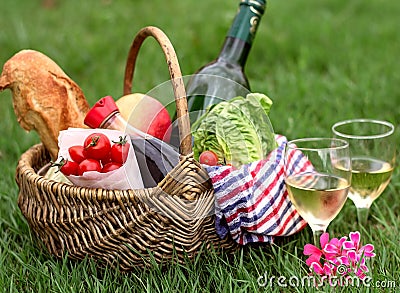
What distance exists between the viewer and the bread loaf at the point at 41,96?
81.4 inches

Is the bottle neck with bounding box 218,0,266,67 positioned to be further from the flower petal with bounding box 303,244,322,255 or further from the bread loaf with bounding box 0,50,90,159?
the flower petal with bounding box 303,244,322,255

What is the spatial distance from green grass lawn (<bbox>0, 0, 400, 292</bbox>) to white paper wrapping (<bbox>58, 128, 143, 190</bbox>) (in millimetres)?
265

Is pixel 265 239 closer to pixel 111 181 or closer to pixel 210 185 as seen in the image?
pixel 210 185

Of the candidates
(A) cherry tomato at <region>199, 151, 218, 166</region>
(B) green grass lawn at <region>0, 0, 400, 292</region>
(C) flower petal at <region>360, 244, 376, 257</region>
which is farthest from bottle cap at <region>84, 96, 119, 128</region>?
(C) flower petal at <region>360, 244, 376, 257</region>

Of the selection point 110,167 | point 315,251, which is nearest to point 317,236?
point 315,251

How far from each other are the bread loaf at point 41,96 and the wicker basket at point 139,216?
226 millimetres

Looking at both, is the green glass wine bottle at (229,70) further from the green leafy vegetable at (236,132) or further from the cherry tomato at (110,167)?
the cherry tomato at (110,167)

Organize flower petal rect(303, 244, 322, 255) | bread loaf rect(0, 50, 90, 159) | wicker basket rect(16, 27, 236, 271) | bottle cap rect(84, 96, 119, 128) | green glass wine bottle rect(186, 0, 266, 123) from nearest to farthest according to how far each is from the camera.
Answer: wicker basket rect(16, 27, 236, 271), flower petal rect(303, 244, 322, 255), bottle cap rect(84, 96, 119, 128), bread loaf rect(0, 50, 90, 159), green glass wine bottle rect(186, 0, 266, 123)

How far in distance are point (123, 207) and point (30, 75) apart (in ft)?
2.06

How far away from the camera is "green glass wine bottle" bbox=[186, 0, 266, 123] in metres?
2.21

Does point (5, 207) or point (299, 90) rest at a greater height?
point (299, 90)

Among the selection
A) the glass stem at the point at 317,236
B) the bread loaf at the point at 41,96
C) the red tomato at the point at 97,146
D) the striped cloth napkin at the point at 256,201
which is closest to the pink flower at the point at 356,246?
the glass stem at the point at 317,236

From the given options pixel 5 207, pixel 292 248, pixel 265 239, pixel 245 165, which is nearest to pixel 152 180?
pixel 245 165

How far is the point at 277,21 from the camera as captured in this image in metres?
4.41
